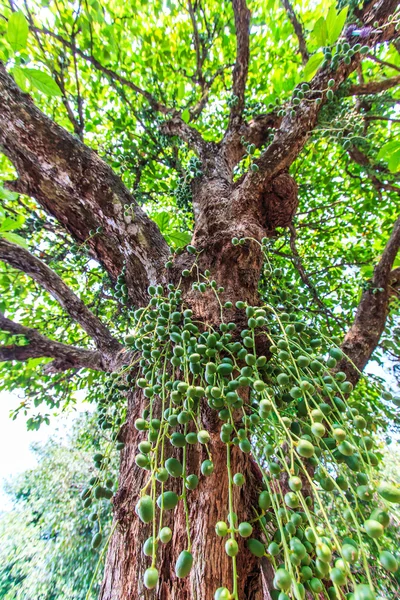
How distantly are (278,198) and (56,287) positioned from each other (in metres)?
1.52

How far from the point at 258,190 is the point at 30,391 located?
2989 mm

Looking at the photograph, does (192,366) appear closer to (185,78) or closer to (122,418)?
(122,418)

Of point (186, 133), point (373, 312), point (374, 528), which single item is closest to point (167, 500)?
point (374, 528)

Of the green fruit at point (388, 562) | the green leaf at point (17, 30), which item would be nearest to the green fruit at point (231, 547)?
the green fruit at point (388, 562)

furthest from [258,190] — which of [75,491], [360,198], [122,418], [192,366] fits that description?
[75,491]

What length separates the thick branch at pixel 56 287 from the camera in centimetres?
173

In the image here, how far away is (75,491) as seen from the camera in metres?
5.06

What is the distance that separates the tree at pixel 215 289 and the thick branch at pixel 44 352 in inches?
0.6

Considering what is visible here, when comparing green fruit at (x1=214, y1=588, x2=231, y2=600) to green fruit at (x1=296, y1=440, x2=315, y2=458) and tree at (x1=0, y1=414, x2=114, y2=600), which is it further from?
tree at (x1=0, y1=414, x2=114, y2=600)

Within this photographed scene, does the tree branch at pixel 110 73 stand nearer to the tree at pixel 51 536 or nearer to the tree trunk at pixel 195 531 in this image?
the tree trunk at pixel 195 531

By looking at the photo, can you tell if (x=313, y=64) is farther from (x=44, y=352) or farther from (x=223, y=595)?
(x=44, y=352)

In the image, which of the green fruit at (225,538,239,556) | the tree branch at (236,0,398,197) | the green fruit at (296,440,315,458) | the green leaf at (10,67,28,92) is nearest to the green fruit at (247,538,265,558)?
the green fruit at (225,538,239,556)

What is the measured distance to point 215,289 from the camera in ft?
3.81

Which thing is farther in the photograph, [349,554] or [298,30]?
[298,30]
